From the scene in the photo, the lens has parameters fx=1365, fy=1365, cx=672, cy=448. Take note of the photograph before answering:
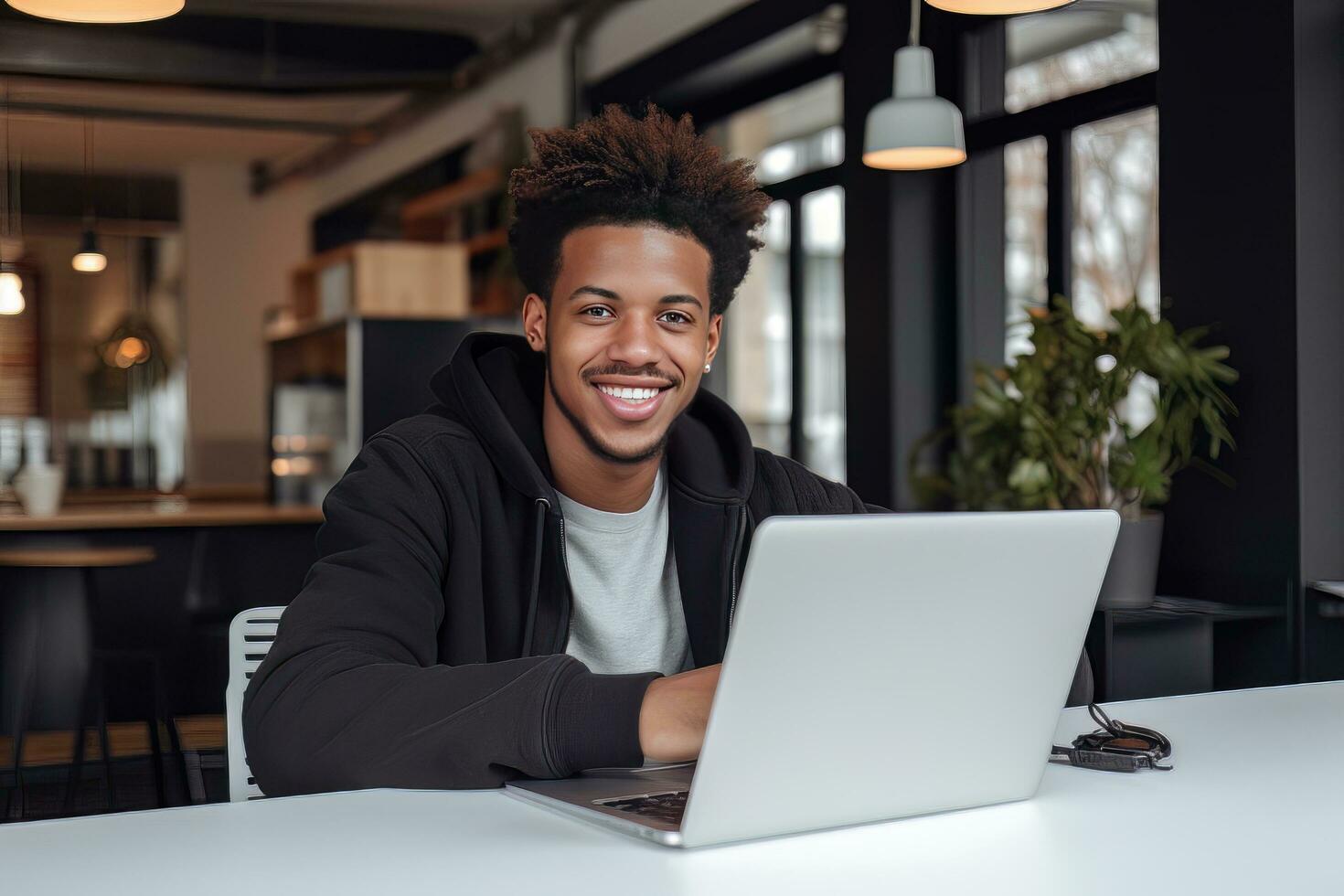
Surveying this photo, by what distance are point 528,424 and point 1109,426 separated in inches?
73.8

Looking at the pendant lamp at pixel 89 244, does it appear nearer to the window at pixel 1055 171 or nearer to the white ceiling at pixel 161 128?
the white ceiling at pixel 161 128

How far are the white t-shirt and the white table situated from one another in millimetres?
625

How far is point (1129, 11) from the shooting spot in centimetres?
451

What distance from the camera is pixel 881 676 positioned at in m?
0.99

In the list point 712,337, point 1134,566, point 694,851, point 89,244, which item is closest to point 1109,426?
point 1134,566

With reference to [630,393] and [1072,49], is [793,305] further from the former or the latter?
[630,393]

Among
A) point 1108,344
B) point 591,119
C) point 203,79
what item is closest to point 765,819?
point 591,119

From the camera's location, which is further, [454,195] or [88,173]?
[88,173]

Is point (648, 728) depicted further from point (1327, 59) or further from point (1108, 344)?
point (1327, 59)

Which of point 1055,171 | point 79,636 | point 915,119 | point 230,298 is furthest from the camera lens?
point 230,298

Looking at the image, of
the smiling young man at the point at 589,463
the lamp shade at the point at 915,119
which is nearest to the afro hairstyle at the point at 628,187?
the smiling young man at the point at 589,463

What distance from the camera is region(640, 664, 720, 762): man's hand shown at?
1.09 meters

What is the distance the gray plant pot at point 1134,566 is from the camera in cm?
311

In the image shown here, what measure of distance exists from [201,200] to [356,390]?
3.97 m
